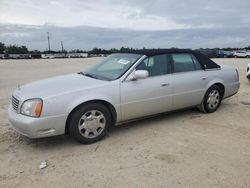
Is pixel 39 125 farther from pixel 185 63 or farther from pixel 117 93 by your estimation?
pixel 185 63

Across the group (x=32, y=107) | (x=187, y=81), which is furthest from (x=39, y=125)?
(x=187, y=81)

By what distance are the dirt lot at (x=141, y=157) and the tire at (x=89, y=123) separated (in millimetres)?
155

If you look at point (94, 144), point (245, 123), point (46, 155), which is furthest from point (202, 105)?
point (46, 155)

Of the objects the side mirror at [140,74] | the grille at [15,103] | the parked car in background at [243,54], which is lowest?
the parked car in background at [243,54]

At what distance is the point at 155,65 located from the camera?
488 centimetres

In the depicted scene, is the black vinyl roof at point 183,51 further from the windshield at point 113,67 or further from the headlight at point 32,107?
the headlight at point 32,107

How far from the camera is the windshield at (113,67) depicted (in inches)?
181

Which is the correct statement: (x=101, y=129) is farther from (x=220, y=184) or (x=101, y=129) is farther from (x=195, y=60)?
(x=195, y=60)

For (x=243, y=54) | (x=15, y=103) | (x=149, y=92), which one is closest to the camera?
(x=15, y=103)

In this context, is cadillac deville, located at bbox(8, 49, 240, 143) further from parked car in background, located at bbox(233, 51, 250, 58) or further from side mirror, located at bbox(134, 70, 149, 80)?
parked car in background, located at bbox(233, 51, 250, 58)

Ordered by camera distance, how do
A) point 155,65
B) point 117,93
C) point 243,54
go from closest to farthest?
point 117,93 < point 155,65 < point 243,54

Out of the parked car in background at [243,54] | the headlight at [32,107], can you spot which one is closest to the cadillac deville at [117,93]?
the headlight at [32,107]

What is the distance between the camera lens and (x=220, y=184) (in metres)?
2.93

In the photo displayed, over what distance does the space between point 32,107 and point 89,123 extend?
2.98 feet
